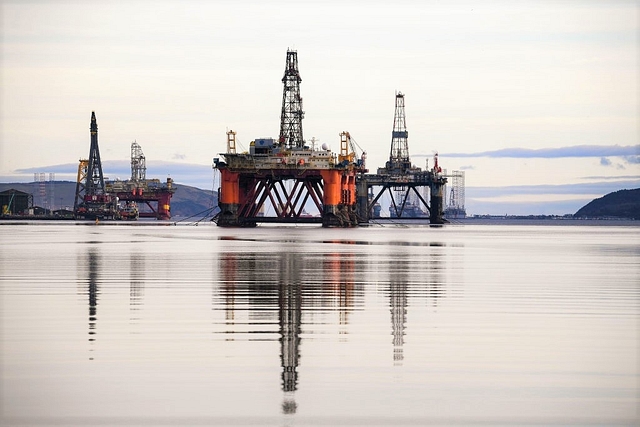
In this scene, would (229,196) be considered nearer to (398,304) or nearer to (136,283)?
(136,283)

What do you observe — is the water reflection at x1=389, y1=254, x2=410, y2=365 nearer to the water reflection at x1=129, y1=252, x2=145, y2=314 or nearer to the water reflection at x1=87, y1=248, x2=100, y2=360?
the water reflection at x1=87, y1=248, x2=100, y2=360

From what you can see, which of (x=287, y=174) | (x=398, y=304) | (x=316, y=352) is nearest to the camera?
(x=316, y=352)

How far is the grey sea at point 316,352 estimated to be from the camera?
9656mm

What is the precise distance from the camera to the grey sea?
9656 mm

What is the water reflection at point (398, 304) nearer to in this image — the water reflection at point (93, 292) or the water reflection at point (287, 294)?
the water reflection at point (287, 294)

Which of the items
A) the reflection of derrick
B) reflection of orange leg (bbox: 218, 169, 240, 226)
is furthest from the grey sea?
reflection of orange leg (bbox: 218, 169, 240, 226)

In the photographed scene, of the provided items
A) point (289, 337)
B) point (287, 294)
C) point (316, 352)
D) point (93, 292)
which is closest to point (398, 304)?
point (287, 294)

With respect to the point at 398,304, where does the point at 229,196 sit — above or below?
above

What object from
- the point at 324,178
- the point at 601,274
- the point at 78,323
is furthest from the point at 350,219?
the point at 78,323

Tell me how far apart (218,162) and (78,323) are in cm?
9401

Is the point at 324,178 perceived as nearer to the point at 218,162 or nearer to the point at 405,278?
the point at 218,162

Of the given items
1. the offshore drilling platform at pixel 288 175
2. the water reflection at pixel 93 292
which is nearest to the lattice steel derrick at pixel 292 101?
the offshore drilling platform at pixel 288 175

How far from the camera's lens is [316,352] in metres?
13.0

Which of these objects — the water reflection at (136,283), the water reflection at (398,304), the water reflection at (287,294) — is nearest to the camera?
the water reflection at (287,294)
